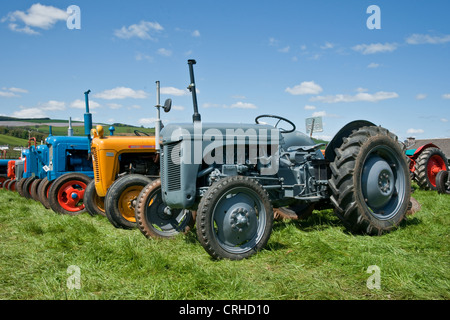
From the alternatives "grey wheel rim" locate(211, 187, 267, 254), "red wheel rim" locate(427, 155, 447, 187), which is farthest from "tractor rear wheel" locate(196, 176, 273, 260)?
"red wheel rim" locate(427, 155, 447, 187)

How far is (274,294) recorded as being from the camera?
260 cm

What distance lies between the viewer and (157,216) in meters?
4.61

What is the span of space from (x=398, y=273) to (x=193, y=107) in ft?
8.50

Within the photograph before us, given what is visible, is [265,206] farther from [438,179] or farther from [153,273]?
[438,179]

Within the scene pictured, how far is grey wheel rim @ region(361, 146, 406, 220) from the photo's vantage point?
4414mm

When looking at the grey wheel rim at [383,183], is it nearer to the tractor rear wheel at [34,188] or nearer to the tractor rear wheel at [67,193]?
the tractor rear wheel at [67,193]

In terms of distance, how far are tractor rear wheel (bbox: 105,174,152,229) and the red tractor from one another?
688 centimetres

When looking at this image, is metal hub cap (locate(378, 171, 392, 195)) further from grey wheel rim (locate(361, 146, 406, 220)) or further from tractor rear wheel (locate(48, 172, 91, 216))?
tractor rear wheel (locate(48, 172, 91, 216))

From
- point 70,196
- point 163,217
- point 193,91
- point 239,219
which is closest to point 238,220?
point 239,219

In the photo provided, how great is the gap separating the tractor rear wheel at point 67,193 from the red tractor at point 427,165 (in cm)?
763
